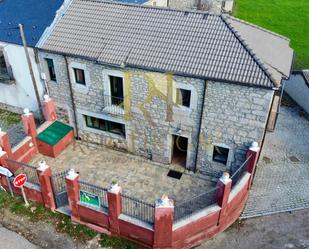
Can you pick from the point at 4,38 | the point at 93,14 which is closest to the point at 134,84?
the point at 93,14

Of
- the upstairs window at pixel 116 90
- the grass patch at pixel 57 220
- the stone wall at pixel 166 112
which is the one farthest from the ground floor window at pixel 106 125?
the grass patch at pixel 57 220

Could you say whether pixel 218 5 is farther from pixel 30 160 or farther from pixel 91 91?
pixel 30 160

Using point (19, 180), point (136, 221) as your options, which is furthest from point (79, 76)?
point (136, 221)

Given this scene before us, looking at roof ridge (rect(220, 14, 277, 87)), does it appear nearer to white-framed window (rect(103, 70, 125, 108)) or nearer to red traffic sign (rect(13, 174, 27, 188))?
white-framed window (rect(103, 70, 125, 108))

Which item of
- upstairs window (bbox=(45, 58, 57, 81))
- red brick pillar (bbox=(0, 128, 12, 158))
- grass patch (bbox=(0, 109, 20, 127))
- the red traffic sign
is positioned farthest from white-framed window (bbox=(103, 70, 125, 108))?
grass patch (bbox=(0, 109, 20, 127))

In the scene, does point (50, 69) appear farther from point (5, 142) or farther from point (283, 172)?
point (283, 172)

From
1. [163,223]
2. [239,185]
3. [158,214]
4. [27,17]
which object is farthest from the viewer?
[27,17]

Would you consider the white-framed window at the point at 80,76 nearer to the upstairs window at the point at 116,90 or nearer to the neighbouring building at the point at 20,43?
the upstairs window at the point at 116,90
